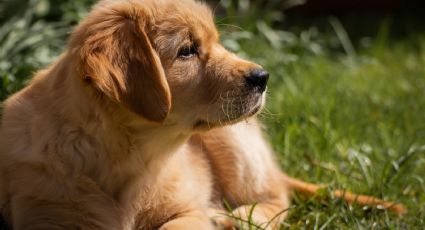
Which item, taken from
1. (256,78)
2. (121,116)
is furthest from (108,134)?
(256,78)

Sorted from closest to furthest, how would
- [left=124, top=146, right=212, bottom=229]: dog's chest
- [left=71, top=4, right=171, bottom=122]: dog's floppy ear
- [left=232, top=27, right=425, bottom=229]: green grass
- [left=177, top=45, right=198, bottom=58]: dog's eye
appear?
1. [left=71, top=4, right=171, bottom=122]: dog's floppy ear
2. [left=177, top=45, right=198, bottom=58]: dog's eye
3. [left=124, top=146, right=212, bottom=229]: dog's chest
4. [left=232, top=27, right=425, bottom=229]: green grass

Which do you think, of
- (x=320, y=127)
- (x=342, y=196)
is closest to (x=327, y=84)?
(x=320, y=127)

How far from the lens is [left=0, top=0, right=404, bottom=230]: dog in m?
2.65

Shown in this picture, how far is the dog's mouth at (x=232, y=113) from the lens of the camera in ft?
9.45

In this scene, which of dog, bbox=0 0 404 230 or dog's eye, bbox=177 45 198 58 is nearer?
dog, bbox=0 0 404 230

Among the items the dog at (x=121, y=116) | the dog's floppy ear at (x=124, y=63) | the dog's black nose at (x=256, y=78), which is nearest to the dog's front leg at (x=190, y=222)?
the dog at (x=121, y=116)

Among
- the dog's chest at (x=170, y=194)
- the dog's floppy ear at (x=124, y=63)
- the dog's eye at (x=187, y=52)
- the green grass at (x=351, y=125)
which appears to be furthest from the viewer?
the green grass at (x=351, y=125)

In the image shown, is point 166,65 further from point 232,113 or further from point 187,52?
point 232,113

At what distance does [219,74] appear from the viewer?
292cm

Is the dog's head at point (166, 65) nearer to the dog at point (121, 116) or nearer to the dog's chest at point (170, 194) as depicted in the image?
the dog at point (121, 116)

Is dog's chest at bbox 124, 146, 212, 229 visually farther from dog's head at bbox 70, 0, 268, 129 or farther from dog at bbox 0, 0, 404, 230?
dog's head at bbox 70, 0, 268, 129

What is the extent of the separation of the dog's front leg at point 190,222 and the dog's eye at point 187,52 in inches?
29.2

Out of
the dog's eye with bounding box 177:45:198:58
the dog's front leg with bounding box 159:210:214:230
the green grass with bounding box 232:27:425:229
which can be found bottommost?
the green grass with bounding box 232:27:425:229

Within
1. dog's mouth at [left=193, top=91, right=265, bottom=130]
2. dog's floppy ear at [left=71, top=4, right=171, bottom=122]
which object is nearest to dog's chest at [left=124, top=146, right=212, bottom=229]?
dog's mouth at [left=193, top=91, right=265, bottom=130]
